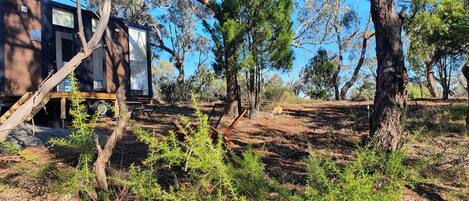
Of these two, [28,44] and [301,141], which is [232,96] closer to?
[301,141]

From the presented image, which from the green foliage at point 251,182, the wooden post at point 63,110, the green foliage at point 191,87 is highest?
the green foliage at point 191,87

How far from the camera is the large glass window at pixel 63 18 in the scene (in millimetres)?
11023

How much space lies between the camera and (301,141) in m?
7.28

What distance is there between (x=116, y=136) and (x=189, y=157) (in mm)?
779

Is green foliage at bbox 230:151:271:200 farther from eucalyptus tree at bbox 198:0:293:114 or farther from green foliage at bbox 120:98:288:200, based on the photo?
eucalyptus tree at bbox 198:0:293:114

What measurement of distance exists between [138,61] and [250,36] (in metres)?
4.20

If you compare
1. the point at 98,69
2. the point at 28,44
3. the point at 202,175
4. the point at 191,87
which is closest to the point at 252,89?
the point at 98,69

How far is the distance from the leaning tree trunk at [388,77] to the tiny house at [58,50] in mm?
6034

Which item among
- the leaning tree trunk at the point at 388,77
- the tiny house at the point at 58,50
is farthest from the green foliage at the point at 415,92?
the leaning tree trunk at the point at 388,77

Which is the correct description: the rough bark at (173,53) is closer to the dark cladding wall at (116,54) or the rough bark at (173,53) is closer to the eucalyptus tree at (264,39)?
the dark cladding wall at (116,54)

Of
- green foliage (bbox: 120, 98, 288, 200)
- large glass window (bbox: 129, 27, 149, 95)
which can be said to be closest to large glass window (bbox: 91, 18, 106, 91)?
large glass window (bbox: 129, 27, 149, 95)

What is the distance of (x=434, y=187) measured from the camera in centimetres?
477

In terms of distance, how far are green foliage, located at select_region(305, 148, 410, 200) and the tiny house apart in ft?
24.4

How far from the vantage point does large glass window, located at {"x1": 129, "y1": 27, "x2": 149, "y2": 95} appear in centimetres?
1312
